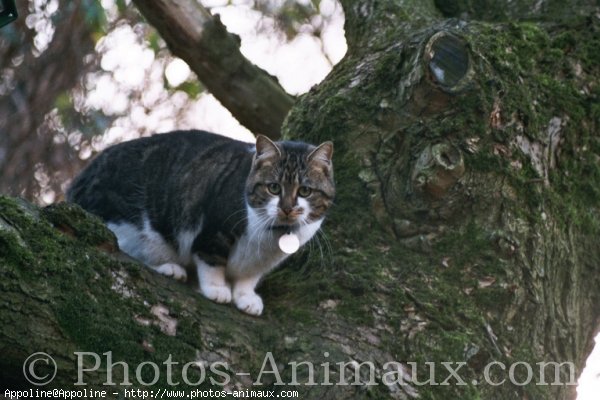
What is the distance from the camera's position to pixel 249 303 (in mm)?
4316

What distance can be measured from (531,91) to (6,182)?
3.74 meters

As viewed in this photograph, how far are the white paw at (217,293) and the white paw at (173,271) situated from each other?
232 mm

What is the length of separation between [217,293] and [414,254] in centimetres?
101

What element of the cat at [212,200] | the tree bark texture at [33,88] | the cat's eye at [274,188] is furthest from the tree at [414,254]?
the tree bark texture at [33,88]

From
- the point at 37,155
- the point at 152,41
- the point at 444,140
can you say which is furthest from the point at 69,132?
the point at 444,140

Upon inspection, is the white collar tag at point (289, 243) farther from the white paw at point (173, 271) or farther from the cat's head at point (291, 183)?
the white paw at point (173, 271)

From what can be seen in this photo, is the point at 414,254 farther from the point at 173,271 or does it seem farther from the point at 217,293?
the point at 173,271

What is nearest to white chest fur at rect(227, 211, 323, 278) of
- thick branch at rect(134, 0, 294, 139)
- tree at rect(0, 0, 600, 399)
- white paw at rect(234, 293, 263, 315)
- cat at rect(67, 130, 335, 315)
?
cat at rect(67, 130, 335, 315)

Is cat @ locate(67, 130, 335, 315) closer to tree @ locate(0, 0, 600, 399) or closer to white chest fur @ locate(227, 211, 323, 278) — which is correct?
white chest fur @ locate(227, 211, 323, 278)

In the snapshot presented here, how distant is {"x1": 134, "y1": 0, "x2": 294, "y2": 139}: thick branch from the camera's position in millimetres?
5988

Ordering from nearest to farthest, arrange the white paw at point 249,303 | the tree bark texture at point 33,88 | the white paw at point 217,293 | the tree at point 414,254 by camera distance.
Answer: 1. the tree at point 414,254
2. the white paw at point 249,303
3. the white paw at point 217,293
4. the tree bark texture at point 33,88

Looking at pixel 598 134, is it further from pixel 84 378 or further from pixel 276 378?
pixel 84 378

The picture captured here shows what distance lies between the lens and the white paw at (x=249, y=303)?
4223 millimetres

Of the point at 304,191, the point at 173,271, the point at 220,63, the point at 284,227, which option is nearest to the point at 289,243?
the point at 284,227
